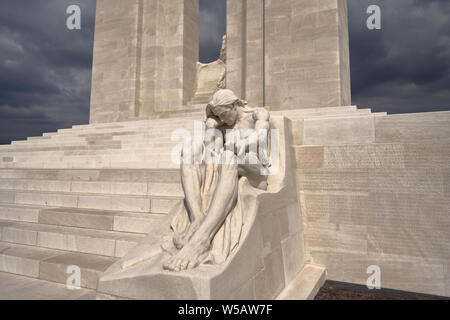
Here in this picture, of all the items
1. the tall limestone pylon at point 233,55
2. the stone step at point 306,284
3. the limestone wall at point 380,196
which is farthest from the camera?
the tall limestone pylon at point 233,55

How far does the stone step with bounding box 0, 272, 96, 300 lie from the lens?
9.20ft

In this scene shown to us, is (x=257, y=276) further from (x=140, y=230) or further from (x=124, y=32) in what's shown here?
(x=124, y=32)

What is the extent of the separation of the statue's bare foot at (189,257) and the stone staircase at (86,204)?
0.62 meters

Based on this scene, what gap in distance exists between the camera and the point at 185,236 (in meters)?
2.52

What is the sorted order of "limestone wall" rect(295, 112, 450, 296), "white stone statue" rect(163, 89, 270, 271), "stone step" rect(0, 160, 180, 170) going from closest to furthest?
1. "white stone statue" rect(163, 89, 270, 271)
2. "limestone wall" rect(295, 112, 450, 296)
3. "stone step" rect(0, 160, 180, 170)

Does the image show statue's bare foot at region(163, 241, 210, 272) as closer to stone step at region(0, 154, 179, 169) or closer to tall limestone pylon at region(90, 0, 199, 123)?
stone step at region(0, 154, 179, 169)

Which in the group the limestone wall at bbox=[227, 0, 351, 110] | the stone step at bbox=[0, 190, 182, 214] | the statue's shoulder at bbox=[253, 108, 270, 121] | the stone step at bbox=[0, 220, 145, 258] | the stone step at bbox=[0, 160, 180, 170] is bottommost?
the stone step at bbox=[0, 220, 145, 258]

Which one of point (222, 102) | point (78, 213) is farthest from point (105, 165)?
point (222, 102)

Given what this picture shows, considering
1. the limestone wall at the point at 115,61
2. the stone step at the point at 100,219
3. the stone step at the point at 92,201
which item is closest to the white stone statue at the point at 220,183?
the stone step at the point at 100,219

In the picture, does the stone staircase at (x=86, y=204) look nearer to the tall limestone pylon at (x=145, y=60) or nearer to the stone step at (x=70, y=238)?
the stone step at (x=70, y=238)

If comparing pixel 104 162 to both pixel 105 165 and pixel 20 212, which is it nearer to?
pixel 105 165

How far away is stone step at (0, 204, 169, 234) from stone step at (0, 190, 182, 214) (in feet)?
0.45

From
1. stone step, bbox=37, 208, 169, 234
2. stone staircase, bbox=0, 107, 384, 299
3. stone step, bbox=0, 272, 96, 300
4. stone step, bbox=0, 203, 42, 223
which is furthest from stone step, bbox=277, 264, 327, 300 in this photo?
stone step, bbox=0, 203, 42, 223

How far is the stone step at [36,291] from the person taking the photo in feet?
9.20
